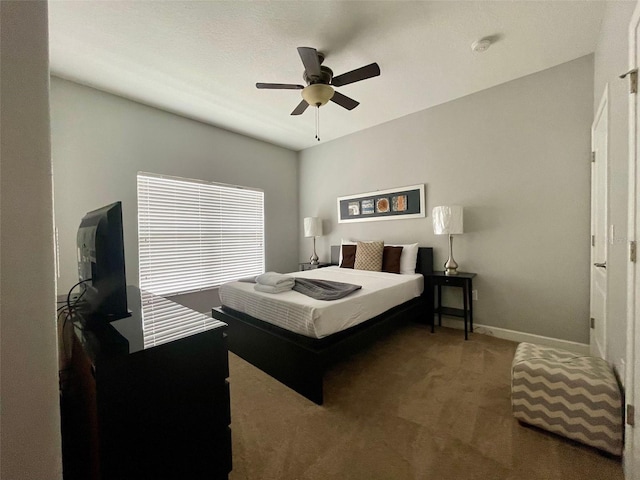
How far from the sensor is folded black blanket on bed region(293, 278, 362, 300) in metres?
2.13

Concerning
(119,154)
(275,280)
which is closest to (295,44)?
(275,280)

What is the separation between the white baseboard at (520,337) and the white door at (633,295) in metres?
1.60

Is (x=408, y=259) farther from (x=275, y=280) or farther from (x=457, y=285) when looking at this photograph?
(x=275, y=280)

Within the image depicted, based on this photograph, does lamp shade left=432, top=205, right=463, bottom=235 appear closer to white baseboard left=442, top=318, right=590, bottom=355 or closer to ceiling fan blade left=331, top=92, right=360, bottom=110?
white baseboard left=442, top=318, right=590, bottom=355

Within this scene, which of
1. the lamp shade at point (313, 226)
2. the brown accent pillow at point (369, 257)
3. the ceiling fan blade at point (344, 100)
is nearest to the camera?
the ceiling fan blade at point (344, 100)

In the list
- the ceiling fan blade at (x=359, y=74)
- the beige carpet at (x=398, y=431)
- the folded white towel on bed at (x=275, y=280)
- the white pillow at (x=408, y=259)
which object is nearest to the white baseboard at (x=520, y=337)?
the beige carpet at (x=398, y=431)

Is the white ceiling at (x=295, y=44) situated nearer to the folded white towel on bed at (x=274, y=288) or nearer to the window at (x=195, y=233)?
the window at (x=195, y=233)

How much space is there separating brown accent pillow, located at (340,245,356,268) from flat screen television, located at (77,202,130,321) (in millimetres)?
2964

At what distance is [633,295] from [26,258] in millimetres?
2121

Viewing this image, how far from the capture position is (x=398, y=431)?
5.10 ft

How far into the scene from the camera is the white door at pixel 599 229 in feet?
6.31

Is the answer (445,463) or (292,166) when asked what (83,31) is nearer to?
(292,166)

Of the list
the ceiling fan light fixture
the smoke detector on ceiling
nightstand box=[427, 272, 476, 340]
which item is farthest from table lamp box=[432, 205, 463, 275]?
the ceiling fan light fixture

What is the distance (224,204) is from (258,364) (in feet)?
8.51
